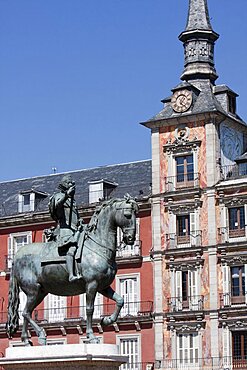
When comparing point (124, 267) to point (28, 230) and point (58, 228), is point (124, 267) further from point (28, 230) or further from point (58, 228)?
point (58, 228)

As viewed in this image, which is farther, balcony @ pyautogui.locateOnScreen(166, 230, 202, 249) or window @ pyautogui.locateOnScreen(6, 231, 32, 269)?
window @ pyautogui.locateOnScreen(6, 231, 32, 269)

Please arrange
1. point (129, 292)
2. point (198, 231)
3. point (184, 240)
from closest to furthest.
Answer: point (198, 231)
point (184, 240)
point (129, 292)

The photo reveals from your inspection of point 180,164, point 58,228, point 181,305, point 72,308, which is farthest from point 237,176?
point 58,228

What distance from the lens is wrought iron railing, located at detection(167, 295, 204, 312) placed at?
2020 inches

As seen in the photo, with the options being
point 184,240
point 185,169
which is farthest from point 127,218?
point 185,169

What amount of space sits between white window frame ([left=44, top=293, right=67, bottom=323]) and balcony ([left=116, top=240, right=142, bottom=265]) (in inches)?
173

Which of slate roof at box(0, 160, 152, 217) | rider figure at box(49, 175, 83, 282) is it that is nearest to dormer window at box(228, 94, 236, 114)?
slate roof at box(0, 160, 152, 217)

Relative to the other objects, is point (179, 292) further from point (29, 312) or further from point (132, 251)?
point (29, 312)

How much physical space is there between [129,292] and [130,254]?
2.27 m

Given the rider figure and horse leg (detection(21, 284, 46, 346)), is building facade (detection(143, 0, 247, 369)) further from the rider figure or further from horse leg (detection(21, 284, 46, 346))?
the rider figure

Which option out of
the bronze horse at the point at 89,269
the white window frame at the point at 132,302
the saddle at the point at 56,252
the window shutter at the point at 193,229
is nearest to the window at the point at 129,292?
the white window frame at the point at 132,302

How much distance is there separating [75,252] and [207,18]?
138 ft

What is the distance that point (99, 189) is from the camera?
190 feet

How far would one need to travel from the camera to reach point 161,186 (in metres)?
53.9
